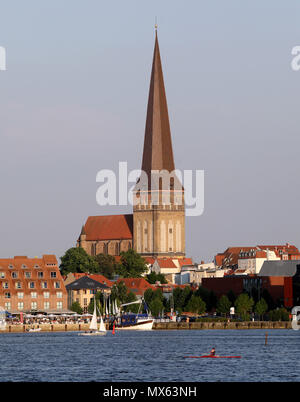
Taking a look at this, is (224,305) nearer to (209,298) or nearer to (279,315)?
(209,298)

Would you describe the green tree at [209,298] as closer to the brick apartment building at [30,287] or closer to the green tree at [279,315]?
the green tree at [279,315]

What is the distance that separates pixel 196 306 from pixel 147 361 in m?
91.4

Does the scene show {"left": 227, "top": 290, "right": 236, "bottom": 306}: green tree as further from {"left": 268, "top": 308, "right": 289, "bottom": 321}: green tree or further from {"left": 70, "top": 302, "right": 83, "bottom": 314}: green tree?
{"left": 70, "top": 302, "right": 83, "bottom": 314}: green tree

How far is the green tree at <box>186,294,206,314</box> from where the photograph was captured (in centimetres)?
17088

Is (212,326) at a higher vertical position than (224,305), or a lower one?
lower

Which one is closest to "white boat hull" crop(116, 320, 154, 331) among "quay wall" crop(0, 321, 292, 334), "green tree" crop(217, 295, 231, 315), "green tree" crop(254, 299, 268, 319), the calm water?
"quay wall" crop(0, 321, 292, 334)

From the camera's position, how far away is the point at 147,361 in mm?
79812

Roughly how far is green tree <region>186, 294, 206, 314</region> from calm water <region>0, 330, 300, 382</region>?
52050mm

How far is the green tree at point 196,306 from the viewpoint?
561 ft

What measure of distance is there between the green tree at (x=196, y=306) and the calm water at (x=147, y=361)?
52050mm

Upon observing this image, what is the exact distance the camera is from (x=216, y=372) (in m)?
67.1

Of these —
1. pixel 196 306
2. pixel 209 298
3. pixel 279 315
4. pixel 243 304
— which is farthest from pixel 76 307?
pixel 279 315
